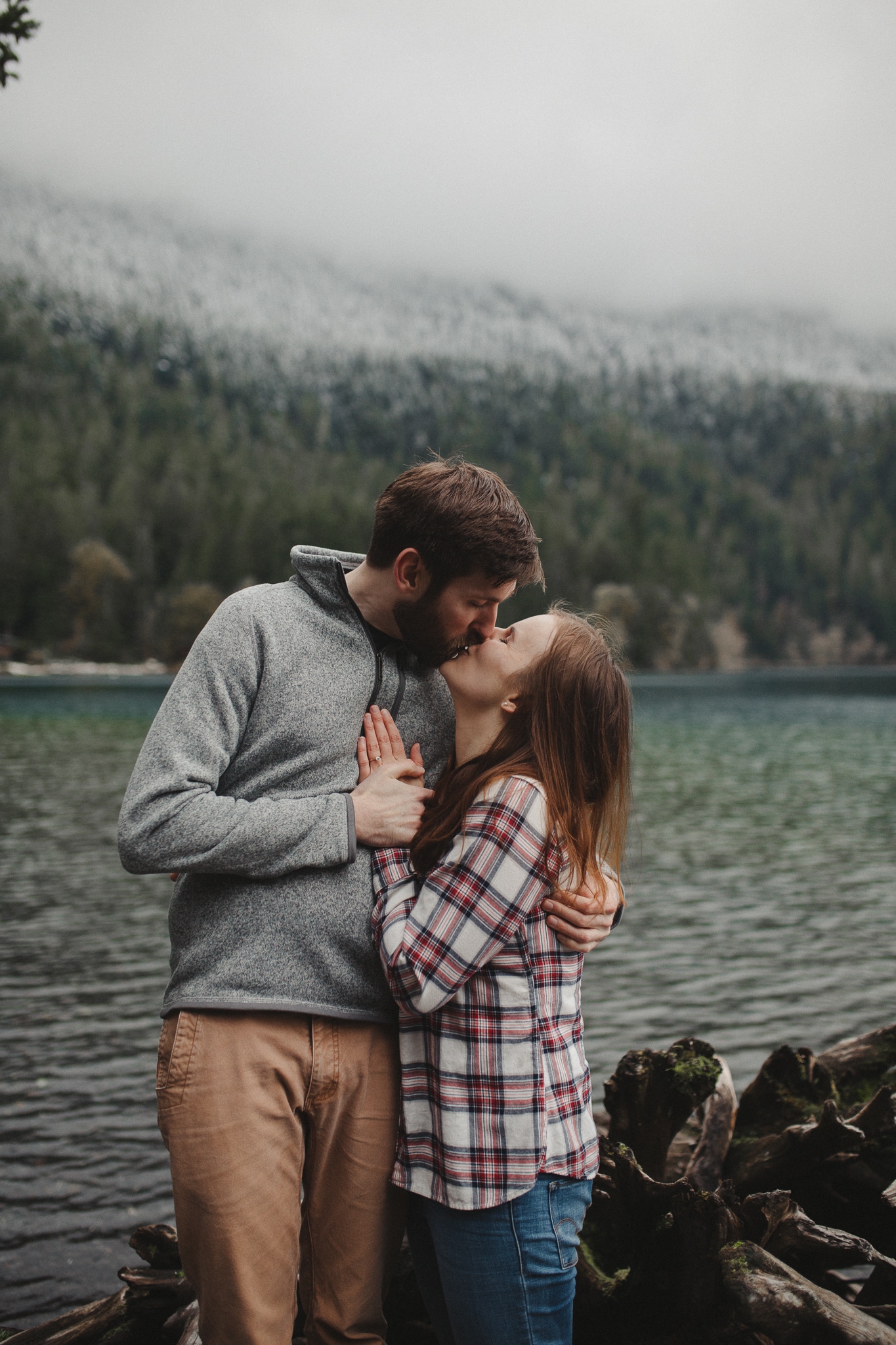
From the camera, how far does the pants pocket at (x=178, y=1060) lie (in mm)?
2557

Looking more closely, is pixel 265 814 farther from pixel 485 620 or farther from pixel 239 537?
pixel 239 537

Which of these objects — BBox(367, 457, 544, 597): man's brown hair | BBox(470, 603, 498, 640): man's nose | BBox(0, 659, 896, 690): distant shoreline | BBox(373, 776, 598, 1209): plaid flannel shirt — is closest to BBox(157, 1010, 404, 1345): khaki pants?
BBox(373, 776, 598, 1209): plaid flannel shirt

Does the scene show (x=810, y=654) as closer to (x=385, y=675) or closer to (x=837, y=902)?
(x=837, y=902)

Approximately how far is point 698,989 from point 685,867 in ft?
23.0

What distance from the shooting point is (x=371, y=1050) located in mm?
2768

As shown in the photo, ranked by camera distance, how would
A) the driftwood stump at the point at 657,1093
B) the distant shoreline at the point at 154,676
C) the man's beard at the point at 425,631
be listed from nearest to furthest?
1. the man's beard at the point at 425,631
2. the driftwood stump at the point at 657,1093
3. the distant shoreline at the point at 154,676

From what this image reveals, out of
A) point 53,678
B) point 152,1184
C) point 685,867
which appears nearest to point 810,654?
point 53,678

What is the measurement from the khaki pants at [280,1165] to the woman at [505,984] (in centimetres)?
10

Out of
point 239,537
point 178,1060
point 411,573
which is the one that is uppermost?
point 411,573

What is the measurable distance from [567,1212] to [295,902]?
1.08 m

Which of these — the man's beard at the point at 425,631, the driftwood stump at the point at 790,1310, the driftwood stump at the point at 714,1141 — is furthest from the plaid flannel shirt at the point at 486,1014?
the driftwood stump at the point at 714,1141

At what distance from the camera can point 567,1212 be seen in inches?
104

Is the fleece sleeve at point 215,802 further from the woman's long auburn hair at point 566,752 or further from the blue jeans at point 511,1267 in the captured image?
the blue jeans at point 511,1267

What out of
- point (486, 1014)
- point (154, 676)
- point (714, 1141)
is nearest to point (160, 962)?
point (714, 1141)
